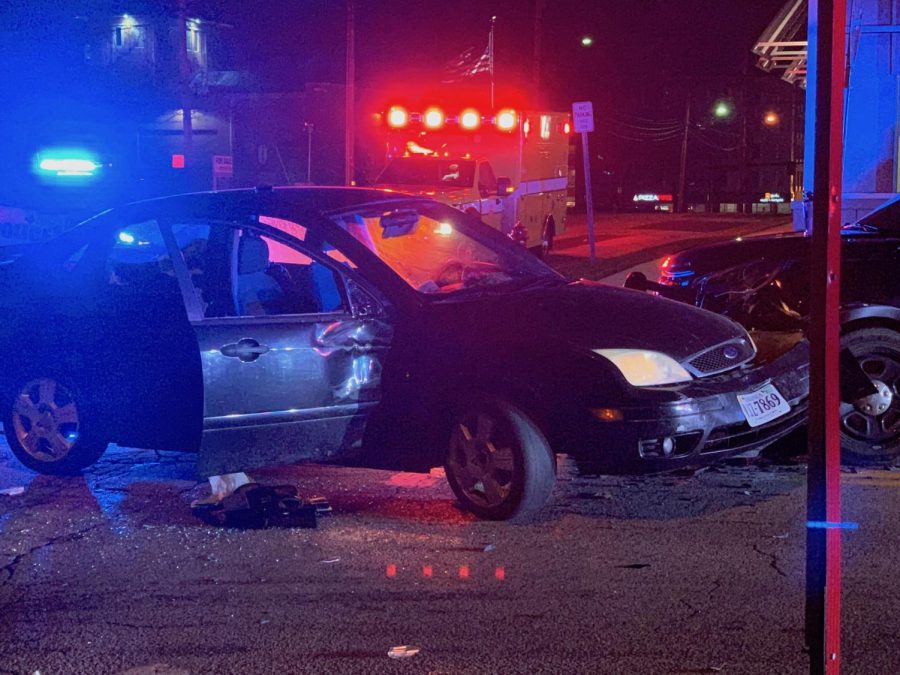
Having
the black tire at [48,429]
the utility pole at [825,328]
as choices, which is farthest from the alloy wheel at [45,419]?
the utility pole at [825,328]

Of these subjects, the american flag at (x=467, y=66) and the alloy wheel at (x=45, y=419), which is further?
the american flag at (x=467, y=66)

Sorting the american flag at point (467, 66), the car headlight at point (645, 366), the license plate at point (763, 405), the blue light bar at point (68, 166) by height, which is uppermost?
the american flag at point (467, 66)

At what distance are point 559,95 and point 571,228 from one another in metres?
20.9

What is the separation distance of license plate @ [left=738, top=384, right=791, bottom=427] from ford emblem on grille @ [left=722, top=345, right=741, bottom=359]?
213 millimetres

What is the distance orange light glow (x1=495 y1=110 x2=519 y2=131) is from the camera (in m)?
19.5

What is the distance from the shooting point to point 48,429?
687 cm

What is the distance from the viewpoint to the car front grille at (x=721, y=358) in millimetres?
5918

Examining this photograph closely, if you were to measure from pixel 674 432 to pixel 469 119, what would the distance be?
13.5 metres

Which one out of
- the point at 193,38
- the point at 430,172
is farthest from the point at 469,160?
the point at 193,38

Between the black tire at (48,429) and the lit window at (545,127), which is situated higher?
the lit window at (545,127)

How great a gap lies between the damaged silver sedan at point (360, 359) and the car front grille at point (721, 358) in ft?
0.05

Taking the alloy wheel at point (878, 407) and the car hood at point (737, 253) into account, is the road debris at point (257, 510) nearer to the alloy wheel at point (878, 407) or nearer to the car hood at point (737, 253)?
the alloy wheel at point (878, 407)

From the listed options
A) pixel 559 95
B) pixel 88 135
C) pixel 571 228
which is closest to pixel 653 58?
pixel 559 95

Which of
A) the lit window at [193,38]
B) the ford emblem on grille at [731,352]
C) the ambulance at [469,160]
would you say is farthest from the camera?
the lit window at [193,38]
